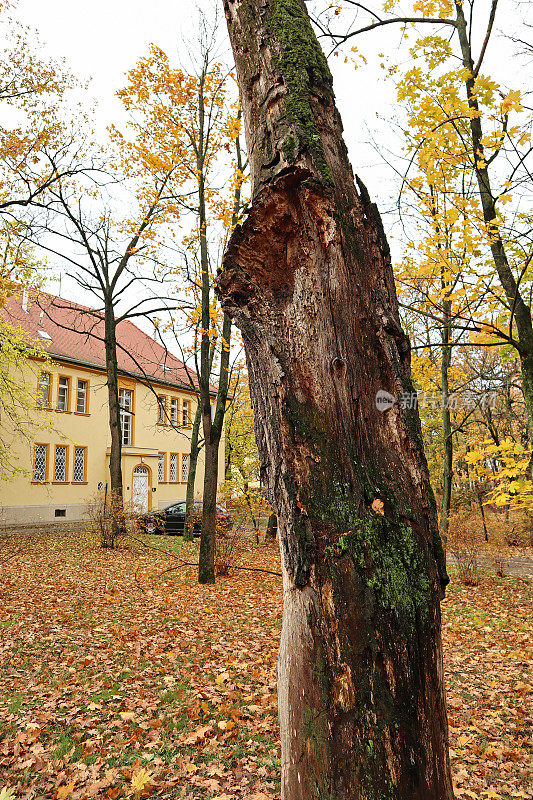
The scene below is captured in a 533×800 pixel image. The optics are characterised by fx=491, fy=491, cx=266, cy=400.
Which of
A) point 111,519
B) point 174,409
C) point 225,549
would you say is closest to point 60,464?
point 174,409

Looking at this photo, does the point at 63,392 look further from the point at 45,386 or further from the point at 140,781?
the point at 140,781

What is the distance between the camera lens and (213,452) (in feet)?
32.2

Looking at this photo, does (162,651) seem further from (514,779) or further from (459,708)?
(514,779)

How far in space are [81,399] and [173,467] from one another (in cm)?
855

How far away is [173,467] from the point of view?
31.9 metres

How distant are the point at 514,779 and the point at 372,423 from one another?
331 centimetres

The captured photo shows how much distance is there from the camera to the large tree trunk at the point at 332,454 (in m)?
1.50

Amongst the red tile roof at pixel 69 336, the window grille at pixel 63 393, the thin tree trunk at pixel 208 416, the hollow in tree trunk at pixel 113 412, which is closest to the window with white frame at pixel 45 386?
the window grille at pixel 63 393

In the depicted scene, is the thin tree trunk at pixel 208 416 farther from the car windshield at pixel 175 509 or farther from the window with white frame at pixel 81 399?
the window with white frame at pixel 81 399

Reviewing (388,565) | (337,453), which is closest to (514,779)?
(388,565)

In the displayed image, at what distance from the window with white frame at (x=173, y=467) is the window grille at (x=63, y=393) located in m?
8.84

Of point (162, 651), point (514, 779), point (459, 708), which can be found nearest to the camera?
point (514, 779)

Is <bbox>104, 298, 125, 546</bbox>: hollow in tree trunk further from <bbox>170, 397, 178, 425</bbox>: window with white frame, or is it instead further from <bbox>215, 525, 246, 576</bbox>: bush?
<bbox>170, 397, 178, 425</bbox>: window with white frame

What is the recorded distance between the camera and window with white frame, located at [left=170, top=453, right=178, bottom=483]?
104 feet
